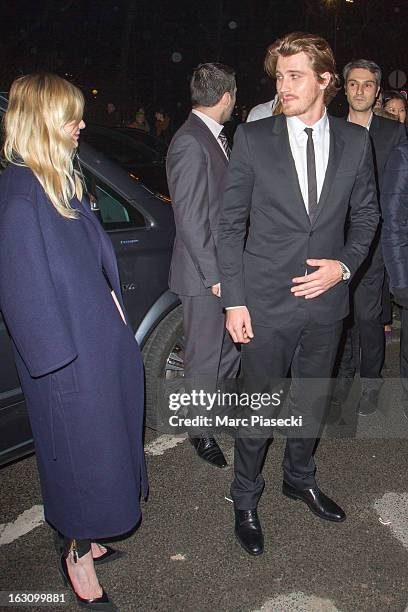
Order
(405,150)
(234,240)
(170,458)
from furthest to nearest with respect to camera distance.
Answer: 1. (170,458)
2. (405,150)
3. (234,240)

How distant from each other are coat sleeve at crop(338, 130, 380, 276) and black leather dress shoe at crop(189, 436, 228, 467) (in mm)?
1372

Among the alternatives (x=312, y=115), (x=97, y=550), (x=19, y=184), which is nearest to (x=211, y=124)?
(x=312, y=115)

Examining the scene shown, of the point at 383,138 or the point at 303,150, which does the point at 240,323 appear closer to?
the point at 303,150

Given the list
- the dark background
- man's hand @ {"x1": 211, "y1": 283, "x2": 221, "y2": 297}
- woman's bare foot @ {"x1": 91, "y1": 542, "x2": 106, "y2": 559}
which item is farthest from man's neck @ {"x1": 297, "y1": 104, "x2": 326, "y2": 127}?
the dark background

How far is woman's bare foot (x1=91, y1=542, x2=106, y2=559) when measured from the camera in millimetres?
2631

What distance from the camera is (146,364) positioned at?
11.6ft

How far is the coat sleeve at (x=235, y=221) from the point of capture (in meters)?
2.47

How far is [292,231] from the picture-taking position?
248 cm

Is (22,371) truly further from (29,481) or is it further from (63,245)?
(29,481)

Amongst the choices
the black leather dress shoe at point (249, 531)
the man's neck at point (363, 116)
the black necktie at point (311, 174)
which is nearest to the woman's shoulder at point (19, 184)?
the black necktie at point (311, 174)

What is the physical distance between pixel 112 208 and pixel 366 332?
5.90 ft

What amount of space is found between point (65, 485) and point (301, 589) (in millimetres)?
1046

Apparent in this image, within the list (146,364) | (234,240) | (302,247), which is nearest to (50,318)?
(234,240)

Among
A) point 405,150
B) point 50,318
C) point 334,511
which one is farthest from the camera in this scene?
point 405,150
